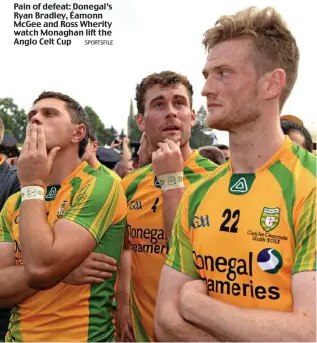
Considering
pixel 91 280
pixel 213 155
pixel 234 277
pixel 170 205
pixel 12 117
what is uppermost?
pixel 12 117

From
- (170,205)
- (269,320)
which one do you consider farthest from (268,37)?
(269,320)

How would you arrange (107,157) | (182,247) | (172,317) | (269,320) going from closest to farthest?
(269,320)
(172,317)
(182,247)
(107,157)

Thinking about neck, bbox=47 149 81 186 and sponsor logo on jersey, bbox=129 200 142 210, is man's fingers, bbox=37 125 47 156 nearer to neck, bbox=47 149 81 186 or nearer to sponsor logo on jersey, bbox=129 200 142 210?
neck, bbox=47 149 81 186

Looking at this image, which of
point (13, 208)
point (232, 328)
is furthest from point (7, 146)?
point (232, 328)

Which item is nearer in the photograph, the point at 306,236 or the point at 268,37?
the point at 306,236

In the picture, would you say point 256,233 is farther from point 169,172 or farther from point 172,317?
point 169,172

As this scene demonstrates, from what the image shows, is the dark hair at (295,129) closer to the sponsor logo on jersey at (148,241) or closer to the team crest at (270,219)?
the sponsor logo on jersey at (148,241)

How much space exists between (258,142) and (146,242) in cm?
159

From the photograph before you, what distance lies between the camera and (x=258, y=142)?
8.69 feet

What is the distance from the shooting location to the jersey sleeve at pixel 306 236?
7.32ft

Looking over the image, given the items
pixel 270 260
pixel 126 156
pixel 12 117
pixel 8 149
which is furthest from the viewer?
pixel 12 117

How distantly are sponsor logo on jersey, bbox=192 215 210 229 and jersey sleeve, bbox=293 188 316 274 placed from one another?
1.68 feet

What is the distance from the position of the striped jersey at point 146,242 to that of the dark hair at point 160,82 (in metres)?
0.64

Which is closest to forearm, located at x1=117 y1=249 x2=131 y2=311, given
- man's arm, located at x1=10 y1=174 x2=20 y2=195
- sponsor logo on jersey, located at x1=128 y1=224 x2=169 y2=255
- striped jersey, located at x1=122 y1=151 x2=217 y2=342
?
striped jersey, located at x1=122 y1=151 x2=217 y2=342
